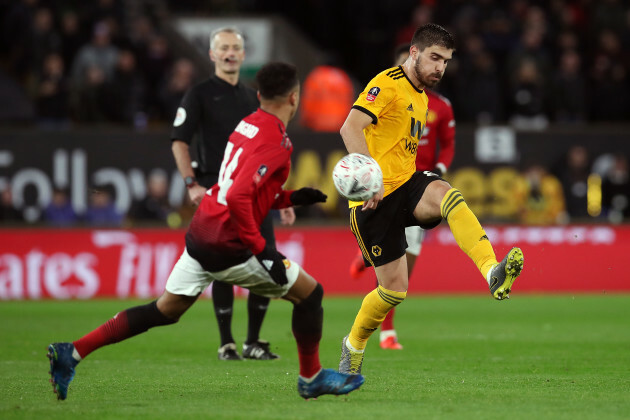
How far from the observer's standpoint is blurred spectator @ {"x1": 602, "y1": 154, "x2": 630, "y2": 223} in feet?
59.6

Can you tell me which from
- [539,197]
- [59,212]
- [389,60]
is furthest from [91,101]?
[539,197]

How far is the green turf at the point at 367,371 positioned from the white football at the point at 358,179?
132 centimetres

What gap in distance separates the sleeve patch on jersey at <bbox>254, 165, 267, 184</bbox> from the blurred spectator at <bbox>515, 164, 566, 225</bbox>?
11.7m

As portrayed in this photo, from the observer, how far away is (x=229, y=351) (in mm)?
9172

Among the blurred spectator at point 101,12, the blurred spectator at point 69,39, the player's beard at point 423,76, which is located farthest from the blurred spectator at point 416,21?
the player's beard at point 423,76

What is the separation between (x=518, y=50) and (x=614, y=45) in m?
2.31

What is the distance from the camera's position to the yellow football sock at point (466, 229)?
7.01 meters

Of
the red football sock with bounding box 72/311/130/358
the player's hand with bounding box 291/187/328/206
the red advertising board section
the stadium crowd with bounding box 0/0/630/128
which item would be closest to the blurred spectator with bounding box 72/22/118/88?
the stadium crowd with bounding box 0/0/630/128

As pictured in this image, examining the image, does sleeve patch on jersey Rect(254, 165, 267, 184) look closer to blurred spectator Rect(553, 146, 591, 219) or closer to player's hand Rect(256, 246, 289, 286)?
player's hand Rect(256, 246, 289, 286)

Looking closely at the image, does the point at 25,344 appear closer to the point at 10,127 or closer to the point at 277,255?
the point at 277,255

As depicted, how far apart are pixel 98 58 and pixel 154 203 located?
9.80 feet

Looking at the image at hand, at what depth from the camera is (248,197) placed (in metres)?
6.27

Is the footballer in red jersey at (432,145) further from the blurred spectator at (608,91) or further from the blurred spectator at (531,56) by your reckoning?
the blurred spectator at (608,91)

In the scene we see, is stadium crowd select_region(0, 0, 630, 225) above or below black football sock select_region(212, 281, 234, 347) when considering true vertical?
above
